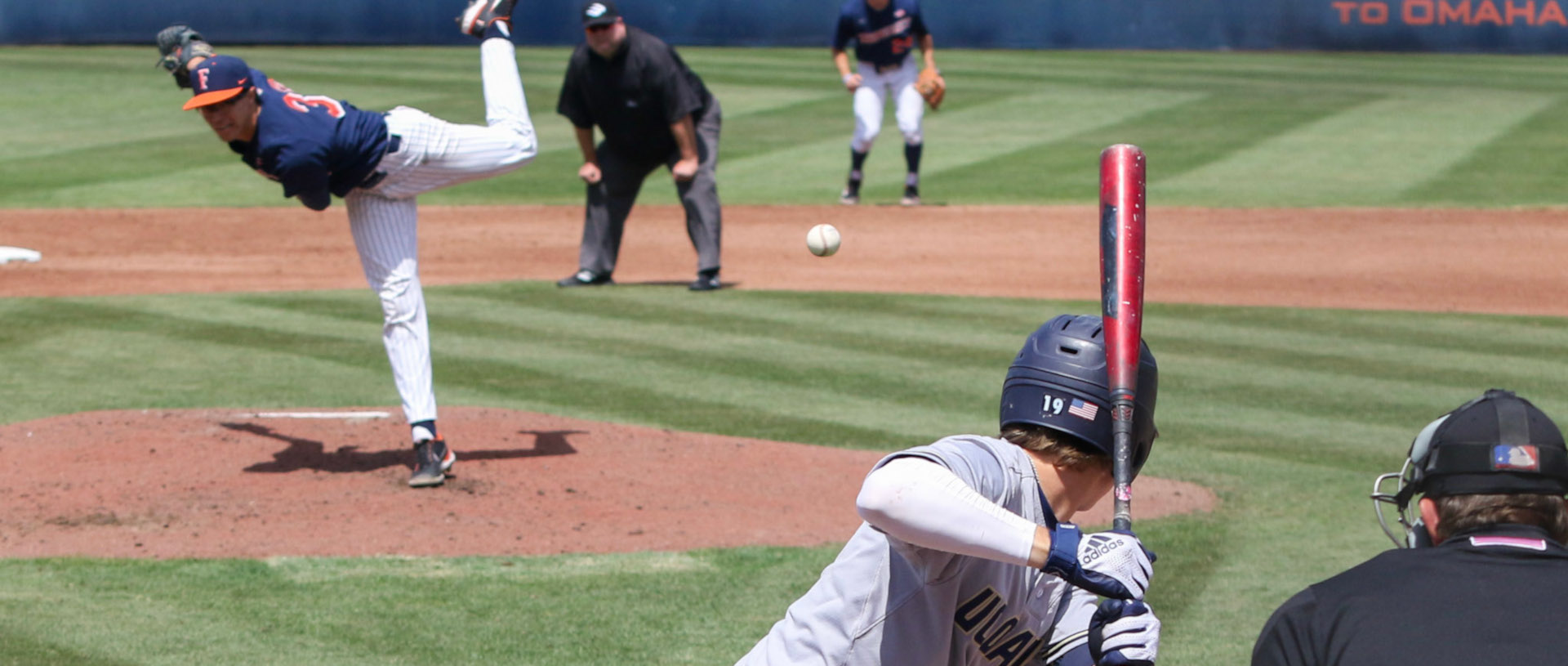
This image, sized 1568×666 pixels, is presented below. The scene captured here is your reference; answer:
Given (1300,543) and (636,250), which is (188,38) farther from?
(636,250)

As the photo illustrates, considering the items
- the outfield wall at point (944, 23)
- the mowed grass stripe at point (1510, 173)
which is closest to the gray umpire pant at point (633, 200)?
the mowed grass stripe at point (1510, 173)

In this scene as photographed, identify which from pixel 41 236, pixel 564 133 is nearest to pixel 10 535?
pixel 41 236

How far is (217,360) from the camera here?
944 cm

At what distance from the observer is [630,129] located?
37.7 ft

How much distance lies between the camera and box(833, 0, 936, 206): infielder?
50.7 ft

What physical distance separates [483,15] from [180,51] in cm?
127

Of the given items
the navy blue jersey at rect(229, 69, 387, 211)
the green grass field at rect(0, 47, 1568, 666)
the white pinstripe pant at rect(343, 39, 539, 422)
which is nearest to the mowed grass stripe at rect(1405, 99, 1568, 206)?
the green grass field at rect(0, 47, 1568, 666)

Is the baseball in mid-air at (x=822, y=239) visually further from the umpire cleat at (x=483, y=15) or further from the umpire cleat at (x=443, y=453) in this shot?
the umpire cleat at (x=443, y=453)

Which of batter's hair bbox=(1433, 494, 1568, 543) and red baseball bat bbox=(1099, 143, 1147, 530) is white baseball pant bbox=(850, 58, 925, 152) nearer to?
red baseball bat bbox=(1099, 143, 1147, 530)

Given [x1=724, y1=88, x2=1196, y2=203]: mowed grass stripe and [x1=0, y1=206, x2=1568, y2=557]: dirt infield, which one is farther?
[x1=724, y1=88, x2=1196, y2=203]: mowed grass stripe

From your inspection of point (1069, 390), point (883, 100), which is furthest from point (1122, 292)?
point (883, 100)

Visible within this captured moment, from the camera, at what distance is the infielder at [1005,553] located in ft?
8.43

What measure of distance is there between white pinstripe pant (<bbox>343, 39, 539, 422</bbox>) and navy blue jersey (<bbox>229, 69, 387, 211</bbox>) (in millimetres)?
117

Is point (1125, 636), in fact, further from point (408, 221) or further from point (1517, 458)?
point (408, 221)
